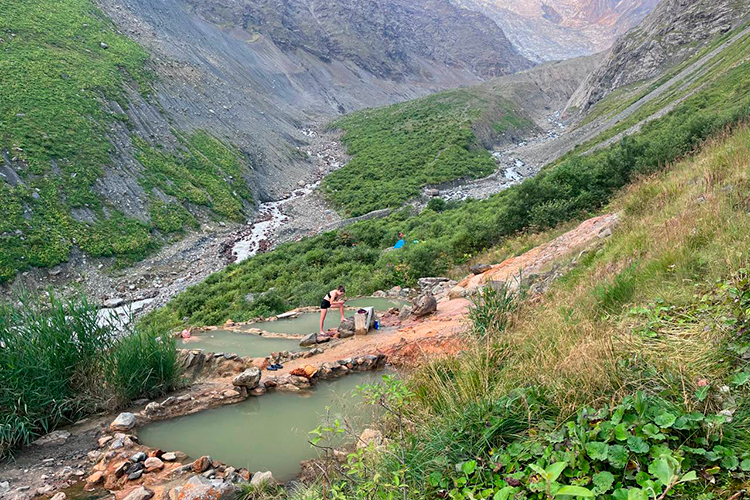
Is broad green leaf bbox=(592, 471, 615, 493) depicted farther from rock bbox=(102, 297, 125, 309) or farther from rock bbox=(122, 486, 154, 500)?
rock bbox=(102, 297, 125, 309)

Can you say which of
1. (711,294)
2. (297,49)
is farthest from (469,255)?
(297,49)

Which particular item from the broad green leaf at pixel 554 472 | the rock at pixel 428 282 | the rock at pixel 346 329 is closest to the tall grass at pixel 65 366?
the rock at pixel 346 329

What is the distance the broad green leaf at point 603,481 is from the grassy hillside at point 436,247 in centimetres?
1223

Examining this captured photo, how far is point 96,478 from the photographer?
454cm

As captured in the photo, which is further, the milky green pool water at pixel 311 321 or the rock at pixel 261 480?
the milky green pool water at pixel 311 321

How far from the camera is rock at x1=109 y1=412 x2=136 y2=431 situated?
5492 millimetres

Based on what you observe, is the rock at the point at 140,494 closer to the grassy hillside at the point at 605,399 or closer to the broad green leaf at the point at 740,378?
the grassy hillside at the point at 605,399

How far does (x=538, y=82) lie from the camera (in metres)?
109

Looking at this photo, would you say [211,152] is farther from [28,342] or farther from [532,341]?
[532,341]

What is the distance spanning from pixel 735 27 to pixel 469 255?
52.5 metres

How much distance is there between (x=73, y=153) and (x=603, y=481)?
3063cm

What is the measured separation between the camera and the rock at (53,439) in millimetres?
5191

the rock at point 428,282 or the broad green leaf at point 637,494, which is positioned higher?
the broad green leaf at point 637,494

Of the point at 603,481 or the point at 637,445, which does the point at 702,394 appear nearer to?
the point at 637,445
